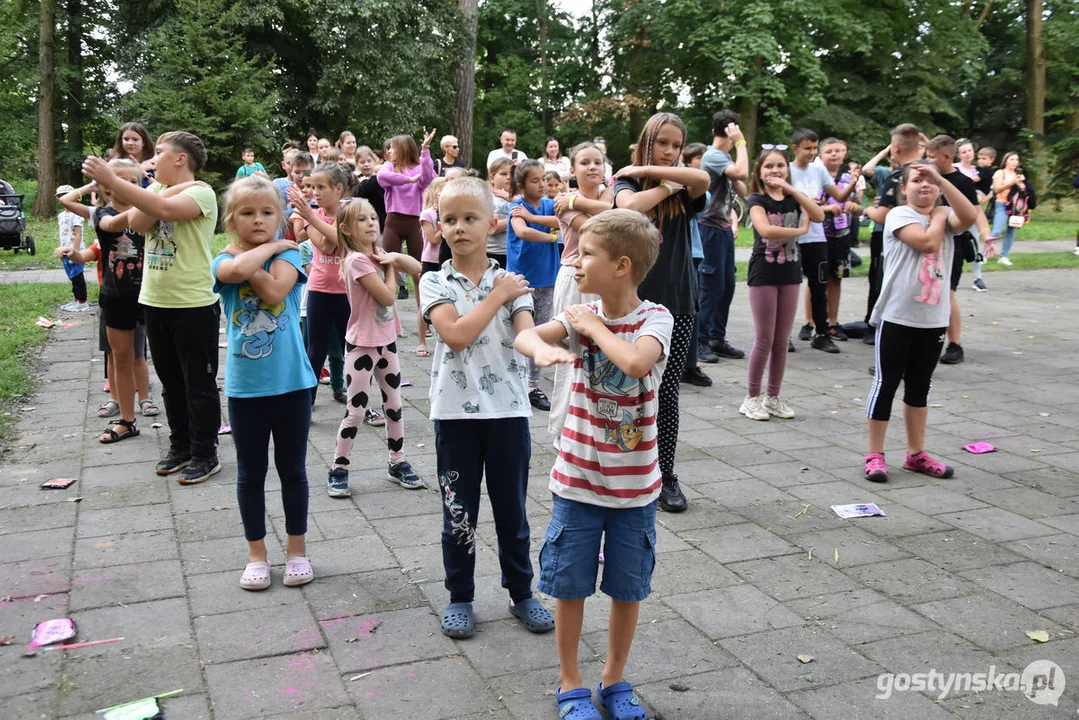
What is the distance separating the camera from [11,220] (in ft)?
56.7

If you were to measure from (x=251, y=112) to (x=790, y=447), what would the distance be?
914 inches

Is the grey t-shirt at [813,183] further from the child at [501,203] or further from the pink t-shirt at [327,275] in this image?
the pink t-shirt at [327,275]

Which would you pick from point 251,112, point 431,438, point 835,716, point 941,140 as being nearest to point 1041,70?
point 251,112

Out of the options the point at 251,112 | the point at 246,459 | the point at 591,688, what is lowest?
the point at 591,688

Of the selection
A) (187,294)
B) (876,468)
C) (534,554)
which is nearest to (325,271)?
(187,294)

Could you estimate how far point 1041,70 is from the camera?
29.2 metres

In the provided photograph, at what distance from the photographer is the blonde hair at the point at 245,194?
163 inches

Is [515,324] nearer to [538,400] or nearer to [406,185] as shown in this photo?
[538,400]

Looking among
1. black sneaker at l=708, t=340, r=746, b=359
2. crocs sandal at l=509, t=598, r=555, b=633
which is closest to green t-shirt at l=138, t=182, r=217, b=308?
crocs sandal at l=509, t=598, r=555, b=633

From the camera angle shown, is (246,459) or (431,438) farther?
(431,438)

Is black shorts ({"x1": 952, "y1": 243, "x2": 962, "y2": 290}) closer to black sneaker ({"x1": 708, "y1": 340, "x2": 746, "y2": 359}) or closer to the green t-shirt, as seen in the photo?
black sneaker ({"x1": 708, "y1": 340, "x2": 746, "y2": 359})

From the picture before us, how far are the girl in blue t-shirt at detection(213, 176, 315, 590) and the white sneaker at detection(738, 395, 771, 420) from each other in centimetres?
398

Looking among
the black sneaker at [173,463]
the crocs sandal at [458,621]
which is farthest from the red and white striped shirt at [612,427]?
the black sneaker at [173,463]

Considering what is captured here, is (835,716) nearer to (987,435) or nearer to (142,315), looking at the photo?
(987,435)
